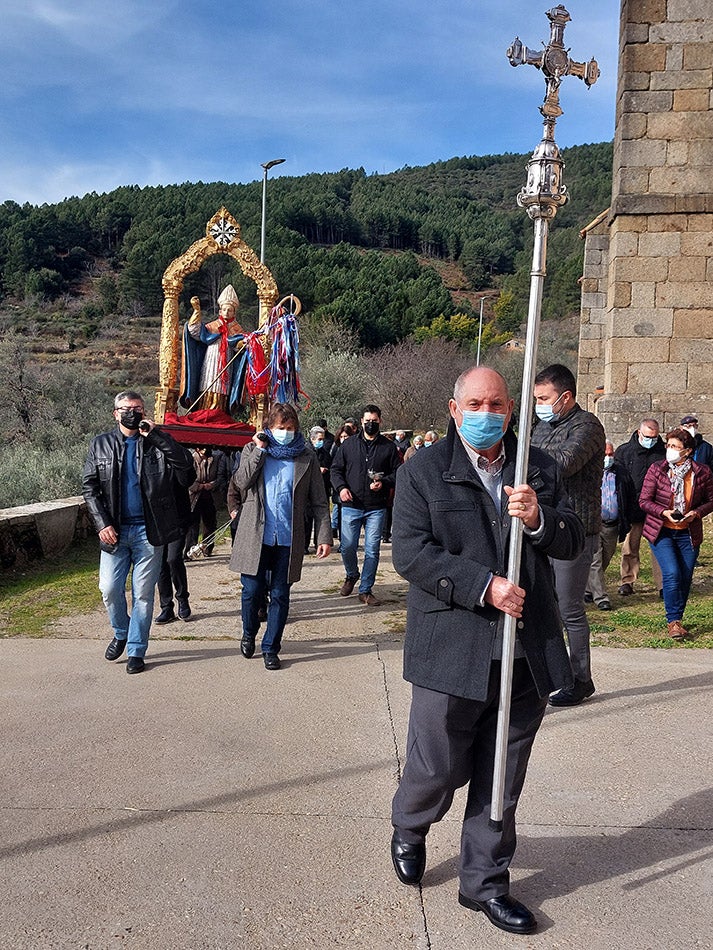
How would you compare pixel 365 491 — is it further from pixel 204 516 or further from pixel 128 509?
pixel 128 509

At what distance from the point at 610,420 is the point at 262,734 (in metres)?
8.85

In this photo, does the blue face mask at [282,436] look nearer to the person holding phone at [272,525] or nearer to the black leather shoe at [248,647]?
the person holding phone at [272,525]

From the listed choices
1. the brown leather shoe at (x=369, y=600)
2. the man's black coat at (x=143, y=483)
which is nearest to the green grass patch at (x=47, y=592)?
the man's black coat at (x=143, y=483)

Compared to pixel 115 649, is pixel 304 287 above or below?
above

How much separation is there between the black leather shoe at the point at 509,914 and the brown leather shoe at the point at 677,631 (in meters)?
4.15

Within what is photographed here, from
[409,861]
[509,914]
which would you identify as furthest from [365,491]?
[509,914]

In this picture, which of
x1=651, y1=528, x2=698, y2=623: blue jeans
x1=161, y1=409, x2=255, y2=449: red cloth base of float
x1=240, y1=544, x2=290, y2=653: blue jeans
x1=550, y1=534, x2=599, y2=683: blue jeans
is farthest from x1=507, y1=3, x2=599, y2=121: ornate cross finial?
x1=161, y1=409, x2=255, y2=449: red cloth base of float

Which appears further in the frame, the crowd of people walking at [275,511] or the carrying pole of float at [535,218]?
the crowd of people walking at [275,511]

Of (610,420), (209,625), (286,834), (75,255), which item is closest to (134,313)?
(75,255)

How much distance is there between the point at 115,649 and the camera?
19.5 ft

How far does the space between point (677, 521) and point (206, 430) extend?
537 cm

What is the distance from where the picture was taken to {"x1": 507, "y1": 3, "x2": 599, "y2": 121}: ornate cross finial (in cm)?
302

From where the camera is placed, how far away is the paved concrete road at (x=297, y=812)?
2.89 metres

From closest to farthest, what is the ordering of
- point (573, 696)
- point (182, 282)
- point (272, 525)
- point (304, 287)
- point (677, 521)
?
point (573, 696) → point (272, 525) → point (677, 521) → point (182, 282) → point (304, 287)
